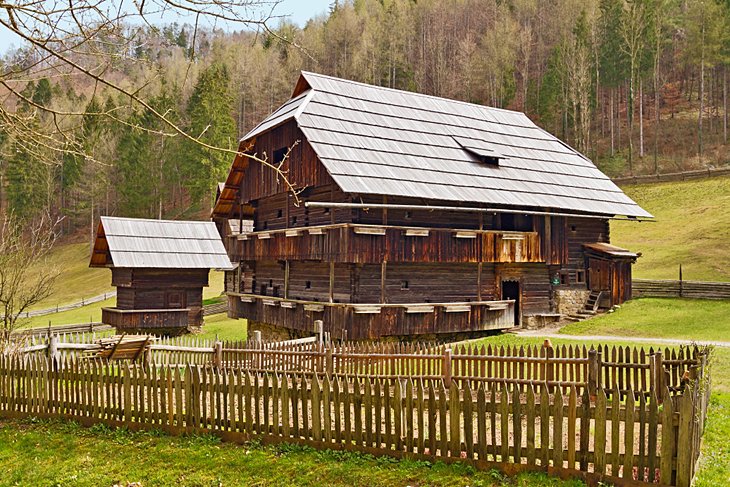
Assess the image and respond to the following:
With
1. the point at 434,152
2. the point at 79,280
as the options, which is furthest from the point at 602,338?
the point at 79,280

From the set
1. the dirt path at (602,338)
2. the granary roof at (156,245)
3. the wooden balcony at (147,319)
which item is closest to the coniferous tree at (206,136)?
the granary roof at (156,245)

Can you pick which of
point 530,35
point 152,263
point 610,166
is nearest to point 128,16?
point 152,263

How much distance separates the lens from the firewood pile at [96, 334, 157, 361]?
49.2ft

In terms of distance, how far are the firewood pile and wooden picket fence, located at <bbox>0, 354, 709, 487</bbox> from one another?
3.84 meters

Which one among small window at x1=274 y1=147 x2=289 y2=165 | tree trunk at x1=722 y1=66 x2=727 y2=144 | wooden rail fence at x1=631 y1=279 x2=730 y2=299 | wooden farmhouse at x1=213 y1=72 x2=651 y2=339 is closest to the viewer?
wooden farmhouse at x1=213 y1=72 x2=651 y2=339

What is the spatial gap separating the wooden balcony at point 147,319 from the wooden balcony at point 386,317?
651 centimetres

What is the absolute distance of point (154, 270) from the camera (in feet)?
98.8

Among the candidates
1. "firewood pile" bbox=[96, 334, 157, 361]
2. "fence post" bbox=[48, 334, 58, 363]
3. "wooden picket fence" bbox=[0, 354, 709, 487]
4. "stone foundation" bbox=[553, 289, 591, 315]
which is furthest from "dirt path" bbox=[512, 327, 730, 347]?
"fence post" bbox=[48, 334, 58, 363]

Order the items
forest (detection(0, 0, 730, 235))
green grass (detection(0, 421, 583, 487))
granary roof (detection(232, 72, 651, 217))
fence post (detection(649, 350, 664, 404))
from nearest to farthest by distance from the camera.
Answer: green grass (detection(0, 421, 583, 487)) < fence post (detection(649, 350, 664, 404)) < granary roof (detection(232, 72, 651, 217)) < forest (detection(0, 0, 730, 235))

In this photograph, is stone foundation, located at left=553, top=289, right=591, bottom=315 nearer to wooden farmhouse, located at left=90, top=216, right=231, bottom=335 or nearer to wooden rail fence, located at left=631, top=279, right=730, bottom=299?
wooden rail fence, located at left=631, top=279, right=730, bottom=299

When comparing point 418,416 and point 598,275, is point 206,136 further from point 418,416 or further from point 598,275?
point 418,416

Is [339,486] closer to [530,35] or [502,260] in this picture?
[502,260]

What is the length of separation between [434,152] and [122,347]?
14.4m

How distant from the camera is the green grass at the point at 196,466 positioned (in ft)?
24.7
